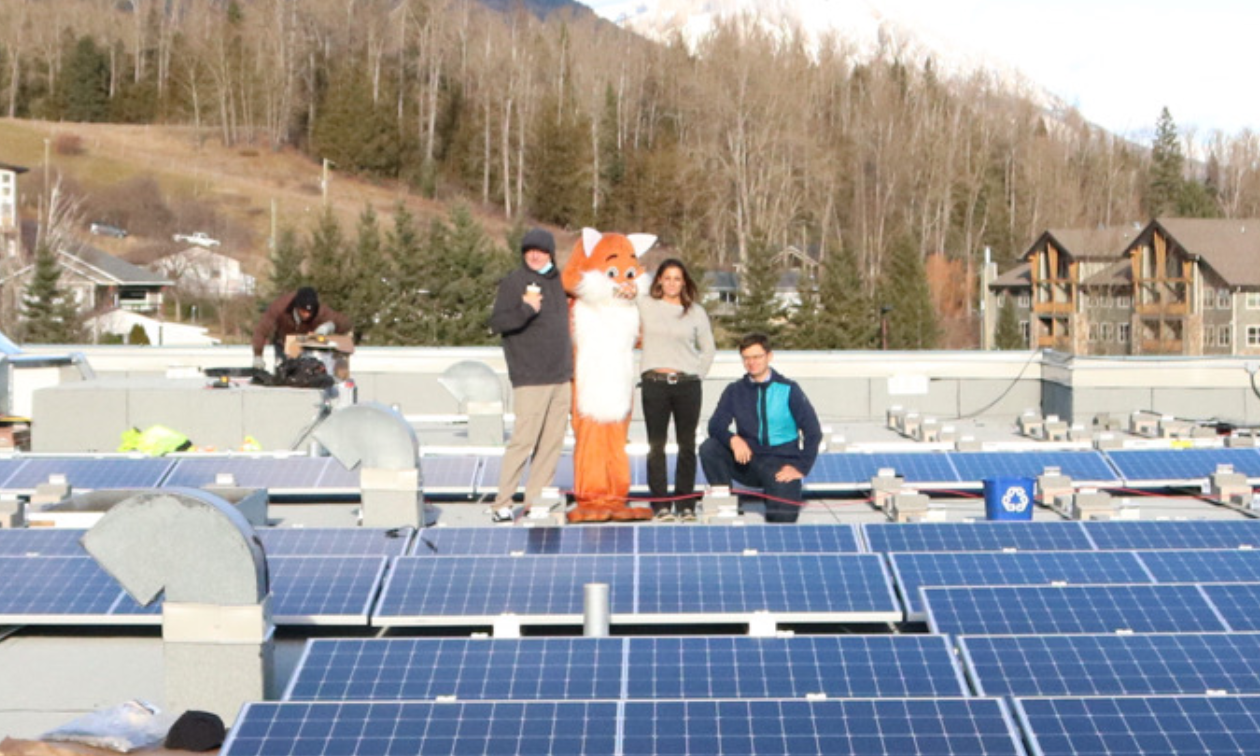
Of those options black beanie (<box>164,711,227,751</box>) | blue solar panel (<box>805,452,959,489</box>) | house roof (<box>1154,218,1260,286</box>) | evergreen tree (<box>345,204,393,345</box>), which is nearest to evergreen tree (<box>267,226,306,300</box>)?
evergreen tree (<box>345,204,393,345</box>)

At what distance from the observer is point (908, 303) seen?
2726 inches


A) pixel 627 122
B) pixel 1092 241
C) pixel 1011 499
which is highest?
pixel 627 122

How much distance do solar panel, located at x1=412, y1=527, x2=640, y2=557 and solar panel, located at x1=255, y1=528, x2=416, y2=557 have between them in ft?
0.45

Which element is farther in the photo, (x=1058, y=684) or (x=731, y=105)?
(x=731, y=105)

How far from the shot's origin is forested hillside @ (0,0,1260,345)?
8606 cm

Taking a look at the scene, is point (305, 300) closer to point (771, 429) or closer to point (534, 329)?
point (534, 329)

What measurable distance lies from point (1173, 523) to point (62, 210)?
81923 mm

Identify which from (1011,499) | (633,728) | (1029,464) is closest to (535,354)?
(1011,499)

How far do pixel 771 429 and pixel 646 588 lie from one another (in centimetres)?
355

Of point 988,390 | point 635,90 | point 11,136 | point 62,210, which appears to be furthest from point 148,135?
point 988,390

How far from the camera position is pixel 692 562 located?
8.63 metres

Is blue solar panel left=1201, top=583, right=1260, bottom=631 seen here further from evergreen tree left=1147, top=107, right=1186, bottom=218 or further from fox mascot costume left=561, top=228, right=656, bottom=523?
evergreen tree left=1147, top=107, right=1186, bottom=218

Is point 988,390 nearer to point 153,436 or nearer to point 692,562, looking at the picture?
point 153,436

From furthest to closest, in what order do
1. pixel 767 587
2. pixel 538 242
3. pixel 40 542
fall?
pixel 538 242, pixel 40 542, pixel 767 587
